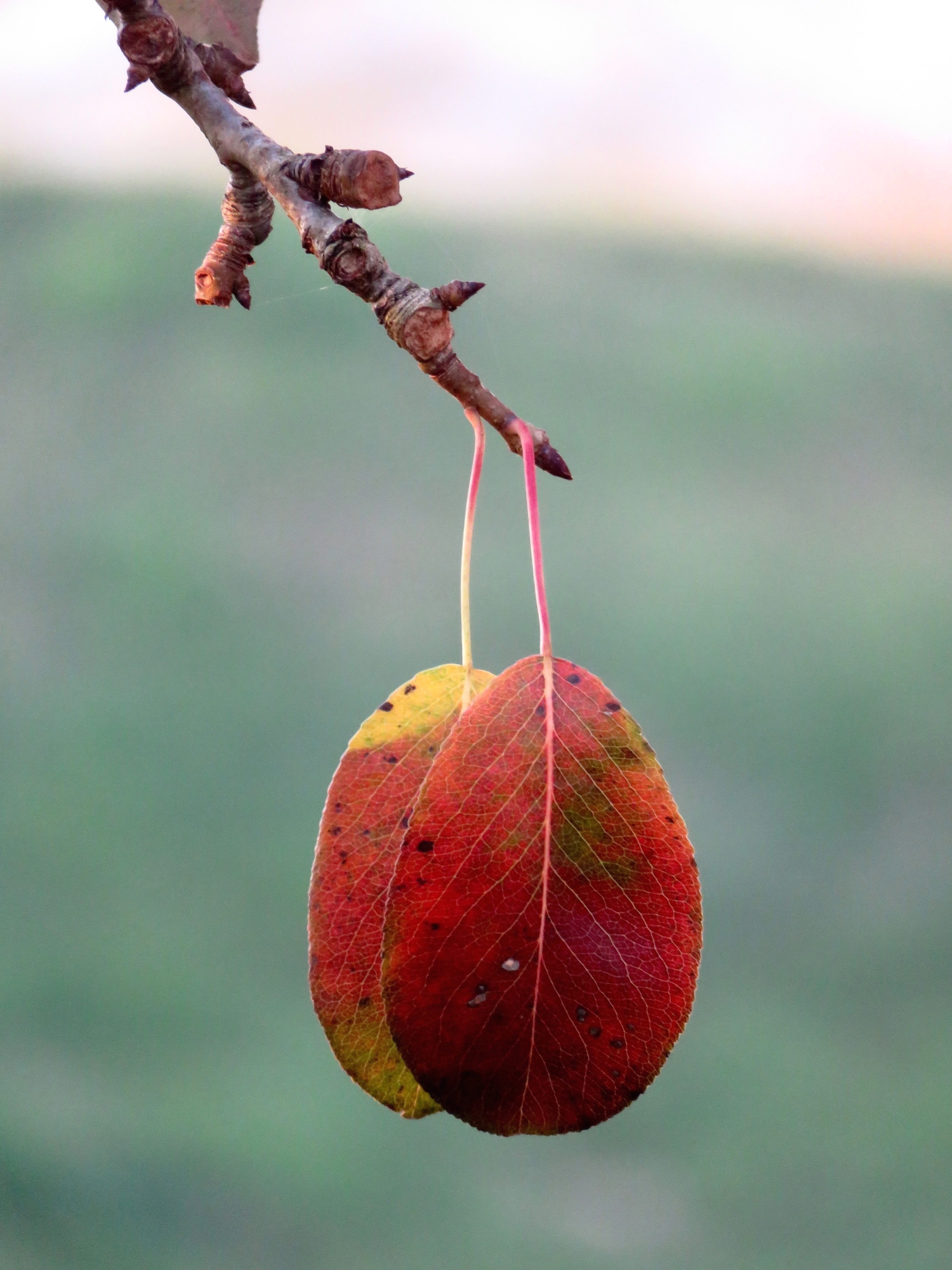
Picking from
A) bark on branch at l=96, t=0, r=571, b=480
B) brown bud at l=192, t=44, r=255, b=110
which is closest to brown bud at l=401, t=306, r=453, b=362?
bark on branch at l=96, t=0, r=571, b=480

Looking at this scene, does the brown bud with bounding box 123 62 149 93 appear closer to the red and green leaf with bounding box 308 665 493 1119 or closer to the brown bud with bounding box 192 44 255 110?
the brown bud with bounding box 192 44 255 110

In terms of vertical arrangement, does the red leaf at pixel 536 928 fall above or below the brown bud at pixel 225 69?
below

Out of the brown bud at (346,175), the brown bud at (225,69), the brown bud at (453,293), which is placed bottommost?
the brown bud at (453,293)

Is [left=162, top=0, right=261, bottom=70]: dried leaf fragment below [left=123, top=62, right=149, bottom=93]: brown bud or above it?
above

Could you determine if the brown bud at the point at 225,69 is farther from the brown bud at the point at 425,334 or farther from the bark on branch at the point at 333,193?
the brown bud at the point at 425,334

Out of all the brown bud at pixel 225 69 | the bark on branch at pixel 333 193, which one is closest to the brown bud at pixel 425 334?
the bark on branch at pixel 333 193

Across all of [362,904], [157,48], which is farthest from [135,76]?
[362,904]

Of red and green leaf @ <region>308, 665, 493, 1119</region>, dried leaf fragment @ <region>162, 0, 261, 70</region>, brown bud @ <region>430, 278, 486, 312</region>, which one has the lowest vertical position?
red and green leaf @ <region>308, 665, 493, 1119</region>

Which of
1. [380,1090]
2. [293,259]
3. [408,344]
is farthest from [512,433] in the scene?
[293,259]

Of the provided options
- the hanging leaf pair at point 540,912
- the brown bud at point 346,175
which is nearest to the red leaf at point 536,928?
the hanging leaf pair at point 540,912
